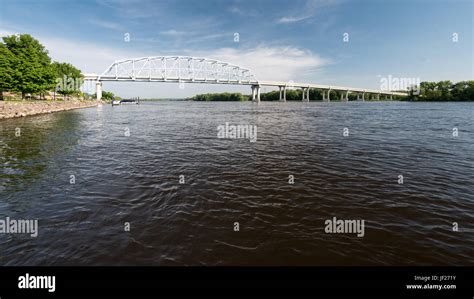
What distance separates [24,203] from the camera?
848 centimetres

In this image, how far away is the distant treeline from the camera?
12731 centimetres

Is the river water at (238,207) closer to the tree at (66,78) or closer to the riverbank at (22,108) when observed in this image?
the riverbank at (22,108)

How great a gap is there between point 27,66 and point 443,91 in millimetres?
193892

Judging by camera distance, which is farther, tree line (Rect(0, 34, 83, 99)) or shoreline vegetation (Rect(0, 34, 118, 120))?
tree line (Rect(0, 34, 83, 99))

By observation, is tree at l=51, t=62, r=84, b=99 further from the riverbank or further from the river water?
the river water

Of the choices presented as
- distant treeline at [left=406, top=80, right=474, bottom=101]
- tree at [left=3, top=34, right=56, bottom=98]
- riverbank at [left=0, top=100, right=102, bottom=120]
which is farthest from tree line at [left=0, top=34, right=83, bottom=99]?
distant treeline at [left=406, top=80, right=474, bottom=101]

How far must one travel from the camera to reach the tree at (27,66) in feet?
176

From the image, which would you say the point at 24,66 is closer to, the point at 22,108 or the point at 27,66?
the point at 27,66

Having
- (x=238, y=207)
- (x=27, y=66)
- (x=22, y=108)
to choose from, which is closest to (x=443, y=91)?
(x=238, y=207)

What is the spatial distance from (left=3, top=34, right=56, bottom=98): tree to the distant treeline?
18825 centimetres

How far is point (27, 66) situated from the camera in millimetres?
55312

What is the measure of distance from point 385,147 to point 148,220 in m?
18.1
